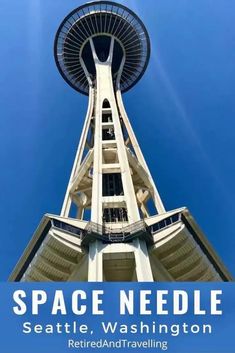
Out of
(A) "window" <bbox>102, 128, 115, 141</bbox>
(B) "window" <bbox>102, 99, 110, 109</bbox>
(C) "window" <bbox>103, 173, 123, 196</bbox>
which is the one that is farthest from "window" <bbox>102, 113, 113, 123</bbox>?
(C) "window" <bbox>103, 173, 123, 196</bbox>

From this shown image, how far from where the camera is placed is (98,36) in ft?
205

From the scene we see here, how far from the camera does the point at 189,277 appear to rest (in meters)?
38.4

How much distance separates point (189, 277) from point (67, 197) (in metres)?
15.0

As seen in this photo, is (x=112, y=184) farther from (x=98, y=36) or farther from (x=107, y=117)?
(x=98, y=36)

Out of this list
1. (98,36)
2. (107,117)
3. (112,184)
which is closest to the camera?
(112,184)

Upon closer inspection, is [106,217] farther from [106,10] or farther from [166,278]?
[106,10]

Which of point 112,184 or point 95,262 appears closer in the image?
point 95,262

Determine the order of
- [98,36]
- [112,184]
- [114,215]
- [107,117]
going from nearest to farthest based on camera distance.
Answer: [114,215]
[112,184]
[107,117]
[98,36]

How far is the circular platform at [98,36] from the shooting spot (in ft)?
204

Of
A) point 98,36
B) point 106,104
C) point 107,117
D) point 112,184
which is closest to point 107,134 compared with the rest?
point 107,117

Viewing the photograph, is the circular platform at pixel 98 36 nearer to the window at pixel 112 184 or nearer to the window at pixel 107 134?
the window at pixel 107 134

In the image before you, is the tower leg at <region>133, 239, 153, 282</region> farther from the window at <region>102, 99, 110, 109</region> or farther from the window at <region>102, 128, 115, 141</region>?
the window at <region>102, 99, 110, 109</region>

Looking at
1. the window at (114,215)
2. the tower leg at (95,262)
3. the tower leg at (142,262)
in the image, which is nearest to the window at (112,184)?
the window at (114,215)

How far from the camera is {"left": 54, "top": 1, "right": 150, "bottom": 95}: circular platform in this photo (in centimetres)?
6228
